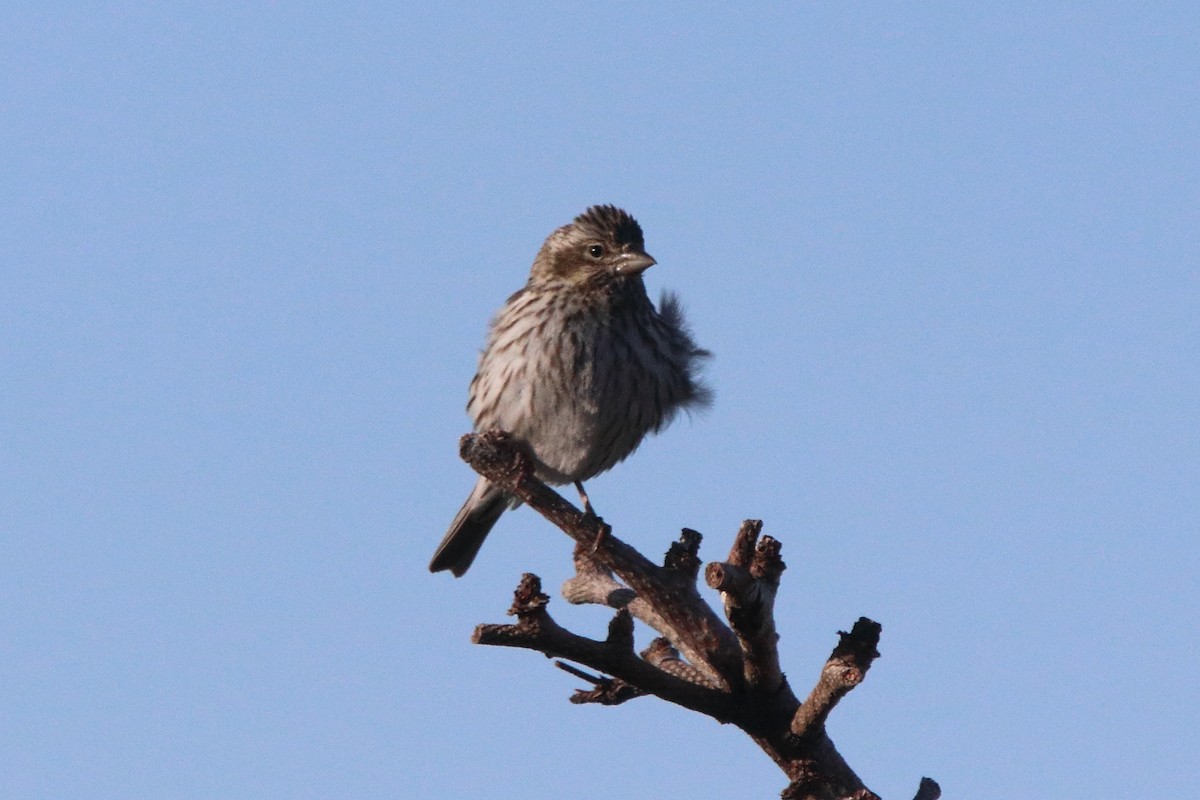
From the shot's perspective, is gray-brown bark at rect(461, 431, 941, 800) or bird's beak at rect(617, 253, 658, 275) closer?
gray-brown bark at rect(461, 431, 941, 800)

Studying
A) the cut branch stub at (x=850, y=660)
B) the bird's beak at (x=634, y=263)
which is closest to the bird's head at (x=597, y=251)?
the bird's beak at (x=634, y=263)

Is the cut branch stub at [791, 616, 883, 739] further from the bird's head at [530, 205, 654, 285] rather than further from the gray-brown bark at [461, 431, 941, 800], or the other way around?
the bird's head at [530, 205, 654, 285]

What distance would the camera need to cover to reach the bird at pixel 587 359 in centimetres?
841

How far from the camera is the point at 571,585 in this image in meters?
5.94

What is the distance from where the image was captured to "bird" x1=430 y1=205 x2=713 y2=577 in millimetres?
8414

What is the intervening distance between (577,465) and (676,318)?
110cm

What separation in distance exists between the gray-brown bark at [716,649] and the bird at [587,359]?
265 centimetres

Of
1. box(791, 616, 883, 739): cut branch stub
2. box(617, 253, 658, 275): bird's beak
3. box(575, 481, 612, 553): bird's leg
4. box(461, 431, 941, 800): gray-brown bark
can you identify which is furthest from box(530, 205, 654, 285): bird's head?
box(791, 616, 883, 739): cut branch stub

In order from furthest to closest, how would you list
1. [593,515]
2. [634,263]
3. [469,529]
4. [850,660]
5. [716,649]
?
[469,529]
[634,263]
[593,515]
[716,649]
[850,660]

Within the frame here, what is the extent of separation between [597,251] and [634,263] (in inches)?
11.4

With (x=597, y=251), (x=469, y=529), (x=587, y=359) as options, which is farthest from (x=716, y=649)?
(x=469, y=529)

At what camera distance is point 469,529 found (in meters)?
9.74

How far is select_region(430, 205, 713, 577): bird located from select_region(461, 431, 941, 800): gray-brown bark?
2649mm

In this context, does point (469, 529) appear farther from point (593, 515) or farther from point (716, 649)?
point (716, 649)
